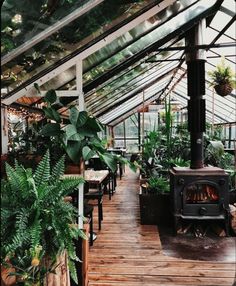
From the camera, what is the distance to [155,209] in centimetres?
516

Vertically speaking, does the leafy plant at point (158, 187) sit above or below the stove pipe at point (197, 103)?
below

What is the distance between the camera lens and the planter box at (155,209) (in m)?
5.13

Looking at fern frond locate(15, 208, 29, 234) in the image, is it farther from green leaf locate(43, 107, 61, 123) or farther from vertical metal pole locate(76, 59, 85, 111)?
vertical metal pole locate(76, 59, 85, 111)

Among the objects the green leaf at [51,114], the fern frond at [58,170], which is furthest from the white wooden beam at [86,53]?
the fern frond at [58,170]

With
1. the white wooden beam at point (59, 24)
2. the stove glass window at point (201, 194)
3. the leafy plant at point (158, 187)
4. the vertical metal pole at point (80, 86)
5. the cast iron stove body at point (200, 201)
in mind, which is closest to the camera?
the white wooden beam at point (59, 24)

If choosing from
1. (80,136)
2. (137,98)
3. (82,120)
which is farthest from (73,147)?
(137,98)

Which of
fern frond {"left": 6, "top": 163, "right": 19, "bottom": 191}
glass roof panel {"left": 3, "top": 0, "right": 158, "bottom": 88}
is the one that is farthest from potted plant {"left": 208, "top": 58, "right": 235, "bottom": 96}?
fern frond {"left": 6, "top": 163, "right": 19, "bottom": 191}

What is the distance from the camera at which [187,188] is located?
180 inches

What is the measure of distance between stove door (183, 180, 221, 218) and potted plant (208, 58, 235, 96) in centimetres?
151

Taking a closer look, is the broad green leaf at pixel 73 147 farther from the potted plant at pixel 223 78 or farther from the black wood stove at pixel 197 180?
the potted plant at pixel 223 78

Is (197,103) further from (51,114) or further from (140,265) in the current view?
(51,114)

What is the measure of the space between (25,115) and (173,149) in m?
3.59

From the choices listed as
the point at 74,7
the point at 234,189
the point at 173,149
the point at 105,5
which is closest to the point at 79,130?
the point at 74,7

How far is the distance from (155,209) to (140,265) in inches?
67.1
